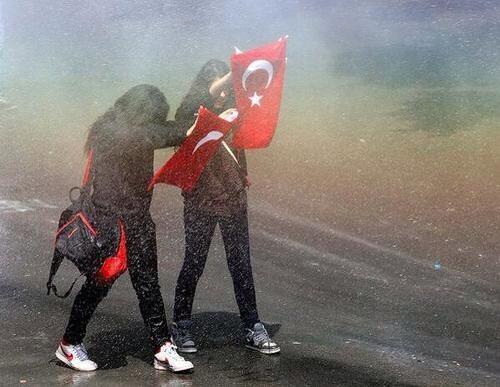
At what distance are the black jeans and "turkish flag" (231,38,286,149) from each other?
45 centimetres

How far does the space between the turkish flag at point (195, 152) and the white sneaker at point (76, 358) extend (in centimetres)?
98

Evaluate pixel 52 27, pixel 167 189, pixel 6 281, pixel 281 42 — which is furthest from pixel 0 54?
pixel 281 42

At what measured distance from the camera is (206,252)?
5219 mm

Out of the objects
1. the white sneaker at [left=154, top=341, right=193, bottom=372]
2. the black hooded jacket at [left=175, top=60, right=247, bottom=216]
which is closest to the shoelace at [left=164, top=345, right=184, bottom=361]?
the white sneaker at [left=154, top=341, right=193, bottom=372]

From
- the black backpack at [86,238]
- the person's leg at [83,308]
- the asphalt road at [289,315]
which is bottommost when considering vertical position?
the asphalt road at [289,315]

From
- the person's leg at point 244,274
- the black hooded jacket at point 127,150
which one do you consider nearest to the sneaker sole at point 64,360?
the black hooded jacket at point 127,150

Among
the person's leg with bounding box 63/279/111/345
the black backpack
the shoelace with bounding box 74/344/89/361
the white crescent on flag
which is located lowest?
the shoelace with bounding box 74/344/89/361

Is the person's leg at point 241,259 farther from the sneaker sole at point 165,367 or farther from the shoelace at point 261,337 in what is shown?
the sneaker sole at point 165,367

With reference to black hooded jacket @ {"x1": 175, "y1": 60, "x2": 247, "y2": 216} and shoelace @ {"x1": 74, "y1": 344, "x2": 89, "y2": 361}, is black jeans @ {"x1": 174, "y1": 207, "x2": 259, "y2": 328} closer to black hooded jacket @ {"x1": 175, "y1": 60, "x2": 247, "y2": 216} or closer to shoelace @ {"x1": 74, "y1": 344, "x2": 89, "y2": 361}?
black hooded jacket @ {"x1": 175, "y1": 60, "x2": 247, "y2": 216}

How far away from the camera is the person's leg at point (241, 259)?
519 centimetres

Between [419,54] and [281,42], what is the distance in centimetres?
856

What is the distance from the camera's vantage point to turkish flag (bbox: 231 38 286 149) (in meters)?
5.09

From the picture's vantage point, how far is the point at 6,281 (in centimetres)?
655

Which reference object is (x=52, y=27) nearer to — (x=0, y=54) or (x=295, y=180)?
(x=0, y=54)
